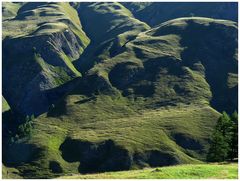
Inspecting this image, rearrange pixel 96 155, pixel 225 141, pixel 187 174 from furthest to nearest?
pixel 96 155 → pixel 225 141 → pixel 187 174

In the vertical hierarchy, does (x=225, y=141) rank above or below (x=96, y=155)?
above

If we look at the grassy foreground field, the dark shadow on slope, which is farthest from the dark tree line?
the dark shadow on slope

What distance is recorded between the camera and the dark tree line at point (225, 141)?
104m

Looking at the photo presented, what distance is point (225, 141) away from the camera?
105500mm

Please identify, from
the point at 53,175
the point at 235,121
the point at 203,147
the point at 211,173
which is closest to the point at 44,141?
the point at 53,175

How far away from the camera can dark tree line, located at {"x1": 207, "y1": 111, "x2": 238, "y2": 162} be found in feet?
340

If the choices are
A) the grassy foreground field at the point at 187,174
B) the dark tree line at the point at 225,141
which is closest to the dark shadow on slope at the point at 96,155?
the dark tree line at the point at 225,141

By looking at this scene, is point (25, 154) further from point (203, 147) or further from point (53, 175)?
point (203, 147)

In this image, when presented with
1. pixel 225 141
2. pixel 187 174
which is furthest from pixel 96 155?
pixel 187 174

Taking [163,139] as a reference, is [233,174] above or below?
above

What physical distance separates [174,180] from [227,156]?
65.0 m

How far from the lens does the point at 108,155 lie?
187750 mm

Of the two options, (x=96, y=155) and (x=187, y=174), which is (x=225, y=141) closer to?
(x=187, y=174)

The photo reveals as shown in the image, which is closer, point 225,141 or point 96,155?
point 225,141
